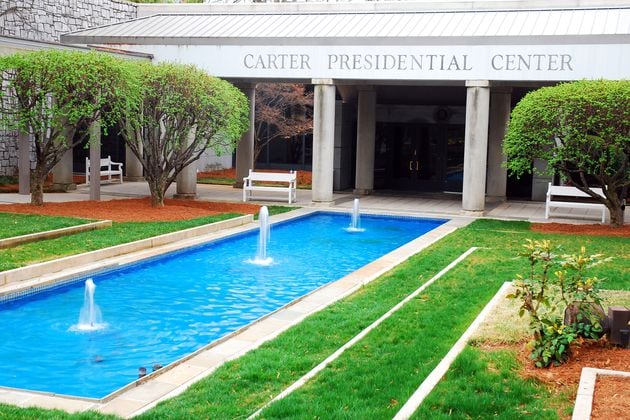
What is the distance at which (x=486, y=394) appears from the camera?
21.2ft

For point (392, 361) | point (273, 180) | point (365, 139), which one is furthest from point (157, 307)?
point (365, 139)

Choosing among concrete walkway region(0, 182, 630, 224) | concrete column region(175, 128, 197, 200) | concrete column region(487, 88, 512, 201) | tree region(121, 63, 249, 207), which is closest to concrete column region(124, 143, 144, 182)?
concrete walkway region(0, 182, 630, 224)

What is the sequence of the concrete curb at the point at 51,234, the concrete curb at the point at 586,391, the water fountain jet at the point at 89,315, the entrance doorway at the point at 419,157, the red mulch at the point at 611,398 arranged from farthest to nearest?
1. the entrance doorway at the point at 419,157
2. the concrete curb at the point at 51,234
3. the water fountain jet at the point at 89,315
4. the red mulch at the point at 611,398
5. the concrete curb at the point at 586,391

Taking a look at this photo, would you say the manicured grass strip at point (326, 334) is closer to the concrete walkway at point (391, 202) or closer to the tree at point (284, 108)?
the concrete walkway at point (391, 202)

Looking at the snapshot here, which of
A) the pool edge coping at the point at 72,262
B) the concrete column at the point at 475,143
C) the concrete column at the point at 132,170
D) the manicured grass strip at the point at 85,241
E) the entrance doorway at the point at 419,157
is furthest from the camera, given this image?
the concrete column at the point at 132,170

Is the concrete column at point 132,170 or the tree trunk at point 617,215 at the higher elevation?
the concrete column at point 132,170

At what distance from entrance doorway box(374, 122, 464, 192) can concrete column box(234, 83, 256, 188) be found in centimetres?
509

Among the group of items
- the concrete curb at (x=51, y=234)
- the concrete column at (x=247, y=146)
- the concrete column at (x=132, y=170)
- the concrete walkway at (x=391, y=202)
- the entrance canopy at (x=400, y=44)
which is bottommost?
the concrete curb at (x=51, y=234)

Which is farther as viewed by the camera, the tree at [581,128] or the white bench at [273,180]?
the white bench at [273,180]

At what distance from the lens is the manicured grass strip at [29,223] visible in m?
14.4

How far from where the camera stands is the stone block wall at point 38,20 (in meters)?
25.6

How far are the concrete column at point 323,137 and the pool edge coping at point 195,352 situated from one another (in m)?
7.65

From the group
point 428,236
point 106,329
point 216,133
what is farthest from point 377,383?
point 216,133

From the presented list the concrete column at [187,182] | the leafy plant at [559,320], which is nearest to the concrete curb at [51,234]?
the concrete column at [187,182]
